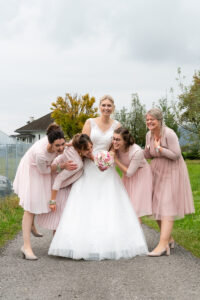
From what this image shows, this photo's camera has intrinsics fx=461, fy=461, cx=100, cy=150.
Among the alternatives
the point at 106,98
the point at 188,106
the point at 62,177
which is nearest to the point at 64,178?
the point at 62,177

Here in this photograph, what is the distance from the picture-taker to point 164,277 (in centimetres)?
539

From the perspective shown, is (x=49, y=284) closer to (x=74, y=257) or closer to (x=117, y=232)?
(x=74, y=257)

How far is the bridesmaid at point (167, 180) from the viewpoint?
681 centimetres

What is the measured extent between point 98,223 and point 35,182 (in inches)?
43.0

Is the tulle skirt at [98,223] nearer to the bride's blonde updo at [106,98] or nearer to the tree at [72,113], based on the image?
the bride's blonde updo at [106,98]

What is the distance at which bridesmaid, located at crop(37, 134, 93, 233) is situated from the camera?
661cm

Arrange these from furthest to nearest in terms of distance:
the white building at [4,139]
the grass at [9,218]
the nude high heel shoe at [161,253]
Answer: the white building at [4,139], the grass at [9,218], the nude high heel shoe at [161,253]

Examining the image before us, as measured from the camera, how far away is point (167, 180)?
276 inches

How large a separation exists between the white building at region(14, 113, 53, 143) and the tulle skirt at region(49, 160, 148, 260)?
7209 cm

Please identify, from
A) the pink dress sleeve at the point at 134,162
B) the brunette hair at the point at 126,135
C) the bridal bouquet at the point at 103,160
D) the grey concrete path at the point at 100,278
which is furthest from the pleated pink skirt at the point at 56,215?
the brunette hair at the point at 126,135

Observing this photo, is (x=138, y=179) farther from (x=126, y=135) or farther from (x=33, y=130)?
(x=33, y=130)

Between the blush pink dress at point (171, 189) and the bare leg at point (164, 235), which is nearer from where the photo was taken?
the bare leg at point (164, 235)

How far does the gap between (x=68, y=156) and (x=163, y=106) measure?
132 ft

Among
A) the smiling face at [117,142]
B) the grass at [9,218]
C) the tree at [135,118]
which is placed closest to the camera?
the smiling face at [117,142]
